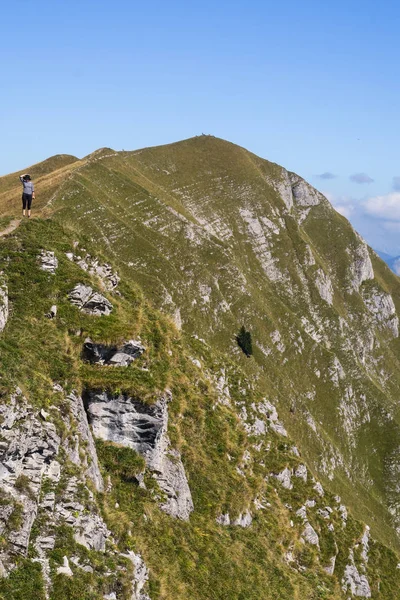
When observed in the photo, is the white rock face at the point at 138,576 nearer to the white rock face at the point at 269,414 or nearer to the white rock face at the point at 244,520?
the white rock face at the point at 244,520

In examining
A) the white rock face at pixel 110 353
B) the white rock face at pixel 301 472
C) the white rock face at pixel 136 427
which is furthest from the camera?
the white rock face at pixel 301 472

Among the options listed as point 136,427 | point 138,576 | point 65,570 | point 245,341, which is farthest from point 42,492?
point 245,341

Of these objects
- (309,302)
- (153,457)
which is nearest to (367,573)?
(153,457)

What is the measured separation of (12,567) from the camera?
16094mm

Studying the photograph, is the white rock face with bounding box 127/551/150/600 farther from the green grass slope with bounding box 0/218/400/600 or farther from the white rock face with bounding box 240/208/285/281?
the white rock face with bounding box 240/208/285/281

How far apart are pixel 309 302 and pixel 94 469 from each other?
504ft

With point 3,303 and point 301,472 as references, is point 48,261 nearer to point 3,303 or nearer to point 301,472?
point 3,303

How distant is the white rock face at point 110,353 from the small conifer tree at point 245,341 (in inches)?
3659

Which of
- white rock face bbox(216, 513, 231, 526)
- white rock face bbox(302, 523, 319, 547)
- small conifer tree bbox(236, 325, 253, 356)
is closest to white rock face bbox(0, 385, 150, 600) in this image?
white rock face bbox(216, 513, 231, 526)

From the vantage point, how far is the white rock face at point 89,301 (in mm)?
30094

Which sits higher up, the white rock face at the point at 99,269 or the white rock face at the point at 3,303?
the white rock face at the point at 99,269

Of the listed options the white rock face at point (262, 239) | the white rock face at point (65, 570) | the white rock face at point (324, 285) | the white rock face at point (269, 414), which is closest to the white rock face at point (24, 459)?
the white rock face at point (65, 570)

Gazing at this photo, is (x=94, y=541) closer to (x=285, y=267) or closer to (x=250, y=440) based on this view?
(x=250, y=440)

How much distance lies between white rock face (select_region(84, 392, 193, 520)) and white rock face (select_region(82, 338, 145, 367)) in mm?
2352
